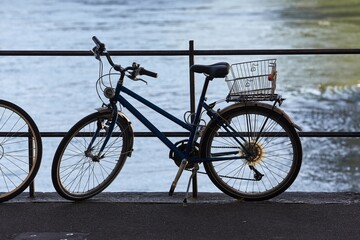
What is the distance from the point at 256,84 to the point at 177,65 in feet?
71.8

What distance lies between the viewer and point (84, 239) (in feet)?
16.9

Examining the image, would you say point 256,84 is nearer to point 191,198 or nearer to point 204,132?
point 204,132

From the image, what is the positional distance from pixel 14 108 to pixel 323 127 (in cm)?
1408

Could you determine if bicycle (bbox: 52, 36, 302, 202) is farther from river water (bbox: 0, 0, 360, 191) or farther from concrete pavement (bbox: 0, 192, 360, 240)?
river water (bbox: 0, 0, 360, 191)

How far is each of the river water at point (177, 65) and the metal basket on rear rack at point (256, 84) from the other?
8183 mm

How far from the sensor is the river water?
1702cm

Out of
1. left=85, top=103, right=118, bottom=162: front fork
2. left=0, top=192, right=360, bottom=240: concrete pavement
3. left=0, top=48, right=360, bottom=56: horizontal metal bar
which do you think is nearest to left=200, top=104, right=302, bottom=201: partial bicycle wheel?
left=0, top=192, right=360, bottom=240: concrete pavement

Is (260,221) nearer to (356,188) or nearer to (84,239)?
(84,239)

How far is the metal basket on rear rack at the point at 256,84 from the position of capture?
558 cm

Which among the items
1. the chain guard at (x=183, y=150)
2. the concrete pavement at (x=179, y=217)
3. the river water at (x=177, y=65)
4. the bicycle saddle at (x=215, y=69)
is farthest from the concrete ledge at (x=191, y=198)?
the river water at (x=177, y=65)

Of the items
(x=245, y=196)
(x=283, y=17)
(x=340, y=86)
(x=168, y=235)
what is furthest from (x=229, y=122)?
(x=283, y=17)

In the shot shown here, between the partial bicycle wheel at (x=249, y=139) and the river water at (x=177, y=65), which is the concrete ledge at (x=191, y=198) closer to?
the partial bicycle wheel at (x=249, y=139)

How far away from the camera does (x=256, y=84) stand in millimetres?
5613

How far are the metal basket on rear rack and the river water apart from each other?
818cm
